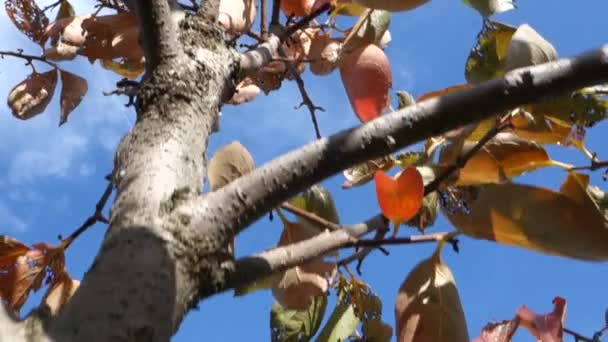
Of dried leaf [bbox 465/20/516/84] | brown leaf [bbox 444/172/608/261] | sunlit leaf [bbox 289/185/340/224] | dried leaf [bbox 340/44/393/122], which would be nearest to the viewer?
brown leaf [bbox 444/172/608/261]

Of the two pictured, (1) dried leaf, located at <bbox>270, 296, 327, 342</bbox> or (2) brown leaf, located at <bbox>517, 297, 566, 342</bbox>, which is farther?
(1) dried leaf, located at <bbox>270, 296, 327, 342</bbox>

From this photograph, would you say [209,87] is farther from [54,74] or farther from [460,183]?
[54,74]

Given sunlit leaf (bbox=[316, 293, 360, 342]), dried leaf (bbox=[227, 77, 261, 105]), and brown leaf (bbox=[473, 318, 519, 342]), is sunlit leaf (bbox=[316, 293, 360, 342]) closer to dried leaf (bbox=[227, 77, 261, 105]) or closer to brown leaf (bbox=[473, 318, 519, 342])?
brown leaf (bbox=[473, 318, 519, 342])

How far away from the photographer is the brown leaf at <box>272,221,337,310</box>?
94 centimetres

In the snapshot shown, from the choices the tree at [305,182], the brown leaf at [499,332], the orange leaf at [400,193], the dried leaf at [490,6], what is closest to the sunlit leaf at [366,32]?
the tree at [305,182]

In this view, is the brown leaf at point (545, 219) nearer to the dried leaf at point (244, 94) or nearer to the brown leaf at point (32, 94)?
the dried leaf at point (244, 94)

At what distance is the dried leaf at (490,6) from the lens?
36.3 inches

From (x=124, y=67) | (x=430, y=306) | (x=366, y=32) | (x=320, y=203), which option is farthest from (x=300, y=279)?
(x=124, y=67)

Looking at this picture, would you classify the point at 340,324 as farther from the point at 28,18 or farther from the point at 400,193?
the point at 28,18

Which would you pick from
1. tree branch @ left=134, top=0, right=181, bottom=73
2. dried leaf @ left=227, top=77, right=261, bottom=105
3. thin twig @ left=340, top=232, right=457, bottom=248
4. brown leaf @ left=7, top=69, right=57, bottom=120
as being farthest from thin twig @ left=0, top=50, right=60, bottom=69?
thin twig @ left=340, top=232, right=457, bottom=248

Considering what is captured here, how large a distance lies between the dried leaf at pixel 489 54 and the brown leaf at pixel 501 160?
0.16 meters

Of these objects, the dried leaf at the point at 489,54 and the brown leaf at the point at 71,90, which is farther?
the brown leaf at the point at 71,90

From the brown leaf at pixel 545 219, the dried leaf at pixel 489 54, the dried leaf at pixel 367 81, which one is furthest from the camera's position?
the dried leaf at pixel 489 54

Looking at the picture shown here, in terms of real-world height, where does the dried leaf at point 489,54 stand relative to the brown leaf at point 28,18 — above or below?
below
